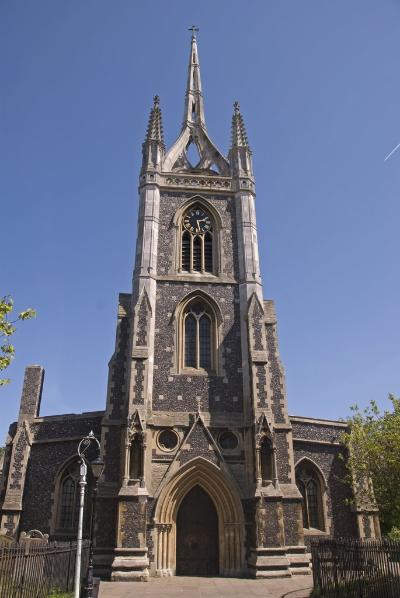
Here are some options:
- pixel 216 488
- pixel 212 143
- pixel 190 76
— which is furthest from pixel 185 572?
pixel 190 76

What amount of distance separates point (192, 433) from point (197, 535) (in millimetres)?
3977

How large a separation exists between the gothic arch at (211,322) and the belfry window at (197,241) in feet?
6.16

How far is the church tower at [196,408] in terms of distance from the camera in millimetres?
18281

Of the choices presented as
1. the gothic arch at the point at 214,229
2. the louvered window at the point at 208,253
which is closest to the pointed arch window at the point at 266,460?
the gothic arch at the point at 214,229

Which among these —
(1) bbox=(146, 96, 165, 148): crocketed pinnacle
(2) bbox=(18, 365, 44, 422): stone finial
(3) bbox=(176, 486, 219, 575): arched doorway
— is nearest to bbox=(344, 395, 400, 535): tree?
(3) bbox=(176, 486, 219, 575): arched doorway

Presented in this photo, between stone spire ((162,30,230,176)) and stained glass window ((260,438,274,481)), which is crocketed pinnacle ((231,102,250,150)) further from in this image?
stained glass window ((260,438,274,481))

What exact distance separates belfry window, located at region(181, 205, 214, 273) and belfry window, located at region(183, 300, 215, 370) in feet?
7.92

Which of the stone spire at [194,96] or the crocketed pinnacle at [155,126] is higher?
the stone spire at [194,96]

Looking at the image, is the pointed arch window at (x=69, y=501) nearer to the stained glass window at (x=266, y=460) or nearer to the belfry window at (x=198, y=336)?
the belfry window at (x=198, y=336)

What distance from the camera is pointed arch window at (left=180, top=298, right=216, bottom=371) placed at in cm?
2222

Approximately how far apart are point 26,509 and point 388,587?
15.9 meters

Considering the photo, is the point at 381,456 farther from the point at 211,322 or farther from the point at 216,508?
the point at 211,322

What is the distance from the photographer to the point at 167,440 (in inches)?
787

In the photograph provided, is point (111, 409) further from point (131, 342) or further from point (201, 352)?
point (201, 352)
